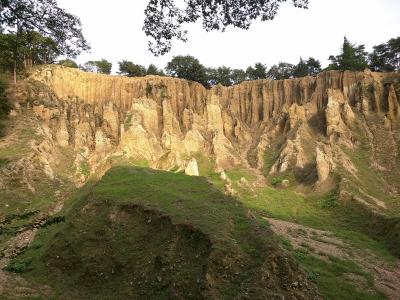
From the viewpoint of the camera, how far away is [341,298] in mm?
14391

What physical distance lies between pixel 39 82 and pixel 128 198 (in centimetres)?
3570

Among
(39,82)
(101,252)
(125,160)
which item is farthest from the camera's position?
(39,82)

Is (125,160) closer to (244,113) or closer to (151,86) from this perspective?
(151,86)

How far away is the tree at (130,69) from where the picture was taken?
65.3m

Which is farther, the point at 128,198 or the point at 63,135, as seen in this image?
the point at 63,135

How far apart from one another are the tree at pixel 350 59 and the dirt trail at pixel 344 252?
128 ft

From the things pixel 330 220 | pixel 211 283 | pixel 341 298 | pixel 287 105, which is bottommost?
pixel 330 220

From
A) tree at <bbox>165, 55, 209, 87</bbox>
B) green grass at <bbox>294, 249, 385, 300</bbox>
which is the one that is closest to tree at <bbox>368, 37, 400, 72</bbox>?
tree at <bbox>165, 55, 209, 87</bbox>

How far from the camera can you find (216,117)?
5622 cm

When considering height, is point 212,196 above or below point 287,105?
below

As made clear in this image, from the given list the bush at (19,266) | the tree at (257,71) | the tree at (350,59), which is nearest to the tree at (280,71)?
the tree at (257,71)

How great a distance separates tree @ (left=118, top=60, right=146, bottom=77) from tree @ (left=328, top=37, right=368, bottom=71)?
32822 millimetres

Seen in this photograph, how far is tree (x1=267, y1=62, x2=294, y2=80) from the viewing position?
2995 inches

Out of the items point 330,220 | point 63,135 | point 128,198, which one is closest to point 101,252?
point 128,198
